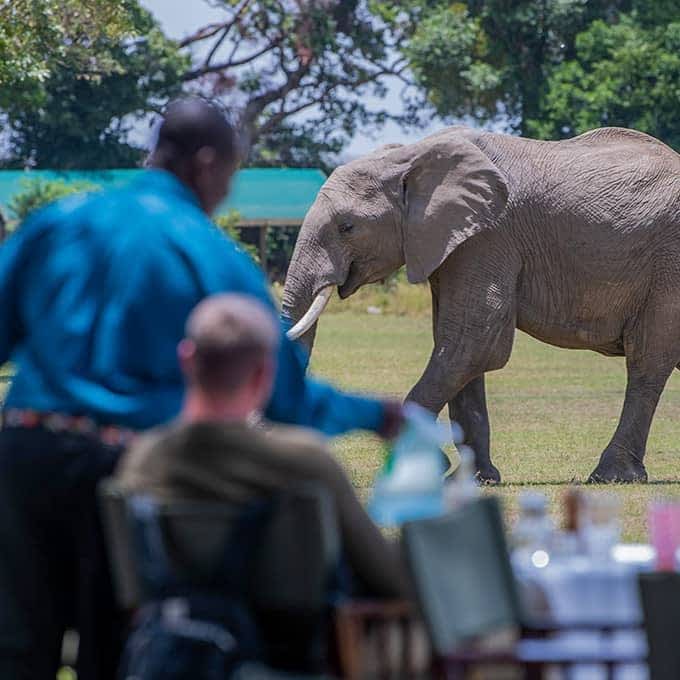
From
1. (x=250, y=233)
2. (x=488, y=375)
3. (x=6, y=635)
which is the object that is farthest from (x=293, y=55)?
(x=6, y=635)

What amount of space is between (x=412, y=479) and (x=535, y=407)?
50.4 feet

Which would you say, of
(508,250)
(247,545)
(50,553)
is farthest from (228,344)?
(508,250)

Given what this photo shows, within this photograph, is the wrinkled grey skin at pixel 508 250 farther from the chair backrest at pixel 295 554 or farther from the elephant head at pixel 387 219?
the chair backrest at pixel 295 554

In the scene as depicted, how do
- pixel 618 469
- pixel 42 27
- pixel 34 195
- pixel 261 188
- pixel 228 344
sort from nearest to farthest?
pixel 228 344 < pixel 618 469 < pixel 42 27 < pixel 34 195 < pixel 261 188

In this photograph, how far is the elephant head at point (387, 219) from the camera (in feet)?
44.3

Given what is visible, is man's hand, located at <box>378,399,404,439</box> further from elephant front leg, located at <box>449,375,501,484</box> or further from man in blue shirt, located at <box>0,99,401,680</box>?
elephant front leg, located at <box>449,375,501,484</box>

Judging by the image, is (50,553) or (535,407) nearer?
(50,553)

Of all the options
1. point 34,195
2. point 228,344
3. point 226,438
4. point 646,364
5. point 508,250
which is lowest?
point 34,195

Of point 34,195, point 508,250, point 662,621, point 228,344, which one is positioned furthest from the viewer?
point 34,195

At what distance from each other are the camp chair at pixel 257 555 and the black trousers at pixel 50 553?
576 millimetres

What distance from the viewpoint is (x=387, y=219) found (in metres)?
13.7

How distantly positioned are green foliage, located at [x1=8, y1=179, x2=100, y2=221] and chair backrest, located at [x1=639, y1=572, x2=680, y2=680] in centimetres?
4511

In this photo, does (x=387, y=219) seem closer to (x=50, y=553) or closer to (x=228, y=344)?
(x=50, y=553)

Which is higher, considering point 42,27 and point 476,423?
point 42,27
